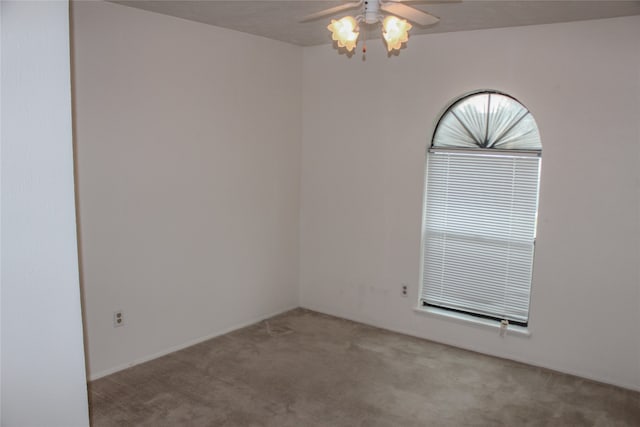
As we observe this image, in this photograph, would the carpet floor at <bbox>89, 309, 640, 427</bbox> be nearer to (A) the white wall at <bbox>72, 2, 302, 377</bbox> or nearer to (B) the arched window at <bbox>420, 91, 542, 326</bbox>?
(A) the white wall at <bbox>72, 2, 302, 377</bbox>

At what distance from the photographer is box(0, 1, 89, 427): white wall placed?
1.05m

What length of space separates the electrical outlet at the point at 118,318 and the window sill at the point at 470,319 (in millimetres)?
2496

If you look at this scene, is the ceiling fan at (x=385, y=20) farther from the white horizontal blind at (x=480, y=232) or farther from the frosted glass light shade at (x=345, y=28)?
the white horizontal blind at (x=480, y=232)

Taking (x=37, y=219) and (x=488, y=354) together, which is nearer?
(x=37, y=219)

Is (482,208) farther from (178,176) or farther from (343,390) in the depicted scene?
(178,176)

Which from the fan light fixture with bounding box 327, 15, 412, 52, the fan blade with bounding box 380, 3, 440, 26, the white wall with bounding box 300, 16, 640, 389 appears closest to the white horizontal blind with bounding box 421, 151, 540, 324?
the white wall with bounding box 300, 16, 640, 389

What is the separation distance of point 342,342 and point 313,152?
189cm

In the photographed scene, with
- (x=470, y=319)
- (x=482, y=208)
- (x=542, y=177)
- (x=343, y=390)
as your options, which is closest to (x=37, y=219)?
(x=343, y=390)

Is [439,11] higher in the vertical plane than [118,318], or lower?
higher

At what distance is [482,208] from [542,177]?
576 mm

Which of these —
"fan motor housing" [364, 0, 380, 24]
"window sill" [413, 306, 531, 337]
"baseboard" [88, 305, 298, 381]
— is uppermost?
"fan motor housing" [364, 0, 380, 24]

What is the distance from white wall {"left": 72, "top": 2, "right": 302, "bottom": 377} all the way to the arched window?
1489mm

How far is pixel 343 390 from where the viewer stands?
3.74 m

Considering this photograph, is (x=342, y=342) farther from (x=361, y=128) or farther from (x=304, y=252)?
(x=361, y=128)
